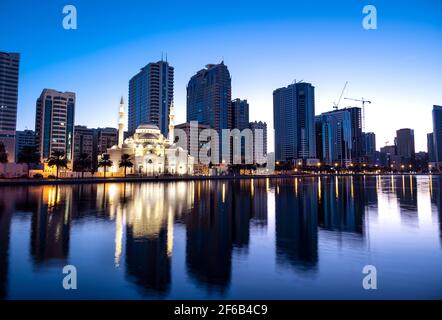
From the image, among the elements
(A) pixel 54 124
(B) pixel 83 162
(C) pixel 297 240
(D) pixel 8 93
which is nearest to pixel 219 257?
(C) pixel 297 240

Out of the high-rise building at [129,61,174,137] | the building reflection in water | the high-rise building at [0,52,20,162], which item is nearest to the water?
the building reflection in water

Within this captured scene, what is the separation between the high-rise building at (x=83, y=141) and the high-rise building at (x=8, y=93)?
40203 millimetres

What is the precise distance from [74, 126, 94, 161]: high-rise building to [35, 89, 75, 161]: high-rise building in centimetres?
2108

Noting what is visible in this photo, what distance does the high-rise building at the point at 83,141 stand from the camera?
16500 cm

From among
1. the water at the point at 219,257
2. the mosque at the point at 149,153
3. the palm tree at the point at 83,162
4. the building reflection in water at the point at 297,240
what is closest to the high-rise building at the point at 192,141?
the mosque at the point at 149,153

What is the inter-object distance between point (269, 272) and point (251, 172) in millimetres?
164566

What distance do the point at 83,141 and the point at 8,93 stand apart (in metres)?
46.2

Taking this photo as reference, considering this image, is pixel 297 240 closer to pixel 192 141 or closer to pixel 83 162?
pixel 83 162

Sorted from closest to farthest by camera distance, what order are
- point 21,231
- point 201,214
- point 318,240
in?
point 318,240 < point 21,231 < point 201,214

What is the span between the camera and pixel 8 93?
417 feet
